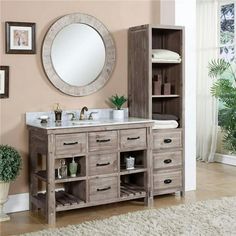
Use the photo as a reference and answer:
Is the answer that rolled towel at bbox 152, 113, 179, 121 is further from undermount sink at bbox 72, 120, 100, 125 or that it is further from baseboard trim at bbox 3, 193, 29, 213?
baseboard trim at bbox 3, 193, 29, 213

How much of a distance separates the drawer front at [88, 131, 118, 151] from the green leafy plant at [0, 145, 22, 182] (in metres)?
0.64

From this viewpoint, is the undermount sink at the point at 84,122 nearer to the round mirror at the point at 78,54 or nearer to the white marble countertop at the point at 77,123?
the white marble countertop at the point at 77,123

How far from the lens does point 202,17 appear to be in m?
6.73

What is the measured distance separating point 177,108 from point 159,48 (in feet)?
2.23

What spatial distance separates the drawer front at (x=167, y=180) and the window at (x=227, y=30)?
2489 mm

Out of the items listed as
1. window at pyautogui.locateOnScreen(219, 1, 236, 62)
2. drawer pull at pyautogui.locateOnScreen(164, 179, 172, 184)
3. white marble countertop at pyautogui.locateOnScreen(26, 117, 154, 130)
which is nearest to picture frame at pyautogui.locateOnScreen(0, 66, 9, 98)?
white marble countertop at pyautogui.locateOnScreen(26, 117, 154, 130)

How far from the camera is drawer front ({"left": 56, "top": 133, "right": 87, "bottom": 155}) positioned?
12.9ft

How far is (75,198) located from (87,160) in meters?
0.39

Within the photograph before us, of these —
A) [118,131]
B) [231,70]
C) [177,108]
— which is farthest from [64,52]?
[231,70]

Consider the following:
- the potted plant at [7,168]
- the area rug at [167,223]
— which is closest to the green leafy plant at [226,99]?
the area rug at [167,223]

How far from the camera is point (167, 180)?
4.66 m

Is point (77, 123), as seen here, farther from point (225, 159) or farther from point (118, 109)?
point (225, 159)

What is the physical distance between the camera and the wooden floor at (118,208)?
3.89 meters

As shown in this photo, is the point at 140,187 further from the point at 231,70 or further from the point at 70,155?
the point at 231,70
